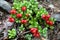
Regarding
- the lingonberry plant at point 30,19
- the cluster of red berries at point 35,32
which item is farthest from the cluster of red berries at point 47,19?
the cluster of red berries at point 35,32

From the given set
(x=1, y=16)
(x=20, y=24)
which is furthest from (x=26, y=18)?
(x=1, y=16)

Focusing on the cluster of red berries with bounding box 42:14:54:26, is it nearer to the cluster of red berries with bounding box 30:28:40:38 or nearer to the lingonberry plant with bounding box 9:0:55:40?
the lingonberry plant with bounding box 9:0:55:40

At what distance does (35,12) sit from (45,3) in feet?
2.02

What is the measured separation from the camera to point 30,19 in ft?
14.2

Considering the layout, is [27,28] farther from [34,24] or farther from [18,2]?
[18,2]

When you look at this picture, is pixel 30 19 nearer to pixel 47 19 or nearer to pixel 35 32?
pixel 47 19

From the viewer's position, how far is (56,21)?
4453 millimetres

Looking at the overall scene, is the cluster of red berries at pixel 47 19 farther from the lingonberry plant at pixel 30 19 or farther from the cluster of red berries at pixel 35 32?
the cluster of red berries at pixel 35 32

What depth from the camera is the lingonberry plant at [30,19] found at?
412 cm

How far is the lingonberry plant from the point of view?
4121 millimetres

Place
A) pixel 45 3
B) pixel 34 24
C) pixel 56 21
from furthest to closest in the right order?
pixel 45 3 < pixel 56 21 < pixel 34 24

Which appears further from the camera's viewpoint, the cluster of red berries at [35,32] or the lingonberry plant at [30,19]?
the lingonberry plant at [30,19]

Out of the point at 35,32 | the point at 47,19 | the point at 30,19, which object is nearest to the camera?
the point at 35,32

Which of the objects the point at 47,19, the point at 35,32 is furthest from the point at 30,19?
the point at 35,32
